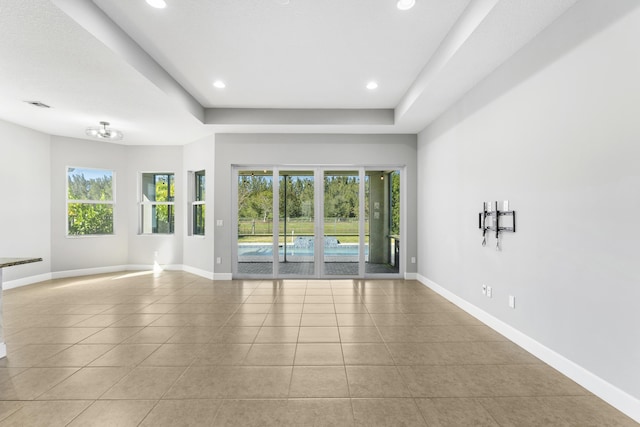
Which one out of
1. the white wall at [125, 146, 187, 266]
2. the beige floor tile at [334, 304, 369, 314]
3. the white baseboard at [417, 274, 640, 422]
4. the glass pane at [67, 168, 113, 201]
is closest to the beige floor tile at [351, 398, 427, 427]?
the white baseboard at [417, 274, 640, 422]

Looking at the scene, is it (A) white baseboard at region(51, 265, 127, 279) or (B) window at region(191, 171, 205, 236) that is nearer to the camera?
(A) white baseboard at region(51, 265, 127, 279)

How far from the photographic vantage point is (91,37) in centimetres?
288

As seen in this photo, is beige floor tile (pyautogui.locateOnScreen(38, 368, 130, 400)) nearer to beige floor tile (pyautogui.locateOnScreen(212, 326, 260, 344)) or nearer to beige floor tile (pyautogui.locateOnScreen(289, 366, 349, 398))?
beige floor tile (pyautogui.locateOnScreen(212, 326, 260, 344))

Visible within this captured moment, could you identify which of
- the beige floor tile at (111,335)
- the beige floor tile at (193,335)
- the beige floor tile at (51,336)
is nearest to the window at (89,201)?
the beige floor tile at (51,336)

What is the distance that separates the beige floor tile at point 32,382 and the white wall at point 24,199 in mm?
4076

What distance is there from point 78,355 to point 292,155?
440 cm

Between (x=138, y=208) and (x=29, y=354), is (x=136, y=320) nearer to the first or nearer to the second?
(x=29, y=354)

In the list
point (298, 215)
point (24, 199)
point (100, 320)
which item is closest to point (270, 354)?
point (100, 320)

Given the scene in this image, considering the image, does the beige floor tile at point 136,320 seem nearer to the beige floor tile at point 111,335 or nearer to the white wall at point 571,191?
the beige floor tile at point 111,335

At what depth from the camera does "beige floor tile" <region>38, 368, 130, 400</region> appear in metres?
2.30

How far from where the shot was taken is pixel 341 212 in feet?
20.8

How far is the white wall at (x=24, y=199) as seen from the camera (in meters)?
5.46

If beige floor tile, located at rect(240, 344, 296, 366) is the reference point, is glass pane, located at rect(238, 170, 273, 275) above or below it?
above

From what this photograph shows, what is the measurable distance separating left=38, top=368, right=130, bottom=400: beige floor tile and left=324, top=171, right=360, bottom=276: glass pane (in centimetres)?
423
